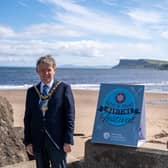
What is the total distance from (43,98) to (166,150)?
1.55m

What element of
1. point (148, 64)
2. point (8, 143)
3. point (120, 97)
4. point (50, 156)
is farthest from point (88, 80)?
point (148, 64)

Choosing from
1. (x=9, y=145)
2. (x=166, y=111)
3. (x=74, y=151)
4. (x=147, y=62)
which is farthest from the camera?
(x=147, y=62)

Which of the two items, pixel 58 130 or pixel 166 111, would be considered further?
pixel 166 111

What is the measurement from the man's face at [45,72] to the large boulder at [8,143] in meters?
2.03

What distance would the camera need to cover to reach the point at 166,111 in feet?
50.6

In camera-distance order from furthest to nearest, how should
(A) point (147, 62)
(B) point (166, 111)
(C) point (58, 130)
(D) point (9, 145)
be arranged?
(A) point (147, 62)
(B) point (166, 111)
(D) point (9, 145)
(C) point (58, 130)

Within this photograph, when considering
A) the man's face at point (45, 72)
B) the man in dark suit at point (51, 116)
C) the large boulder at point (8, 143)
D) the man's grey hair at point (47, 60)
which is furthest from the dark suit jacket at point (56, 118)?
the large boulder at point (8, 143)

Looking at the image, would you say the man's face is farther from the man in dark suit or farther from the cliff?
the cliff

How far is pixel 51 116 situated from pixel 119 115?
109cm

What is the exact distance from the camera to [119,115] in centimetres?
458

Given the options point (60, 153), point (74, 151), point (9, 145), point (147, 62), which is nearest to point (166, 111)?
point (74, 151)

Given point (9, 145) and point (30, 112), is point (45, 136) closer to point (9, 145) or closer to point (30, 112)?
point (30, 112)

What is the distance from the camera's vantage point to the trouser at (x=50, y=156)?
3791mm

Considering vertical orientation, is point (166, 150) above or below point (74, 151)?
above
